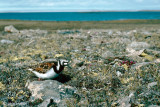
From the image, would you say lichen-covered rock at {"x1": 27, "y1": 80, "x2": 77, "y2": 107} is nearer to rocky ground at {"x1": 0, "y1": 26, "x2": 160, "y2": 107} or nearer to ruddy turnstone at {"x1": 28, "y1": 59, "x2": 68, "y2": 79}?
rocky ground at {"x1": 0, "y1": 26, "x2": 160, "y2": 107}

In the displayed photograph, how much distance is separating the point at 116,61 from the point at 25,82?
419 centimetres

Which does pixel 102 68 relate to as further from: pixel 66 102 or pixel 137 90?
pixel 66 102

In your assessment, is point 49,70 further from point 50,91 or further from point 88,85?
point 88,85

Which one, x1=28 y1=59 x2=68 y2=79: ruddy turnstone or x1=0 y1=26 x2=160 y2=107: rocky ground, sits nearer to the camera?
x1=0 y1=26 x2=160 y2=107: rocky ground

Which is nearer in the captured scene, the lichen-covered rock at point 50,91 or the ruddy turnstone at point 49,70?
the lichen-covered rock at point 50,91

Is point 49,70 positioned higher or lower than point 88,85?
higher

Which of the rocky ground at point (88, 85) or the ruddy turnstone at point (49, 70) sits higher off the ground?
the ruddy turnstone at point (49, 70)

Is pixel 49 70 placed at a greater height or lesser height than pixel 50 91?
greater

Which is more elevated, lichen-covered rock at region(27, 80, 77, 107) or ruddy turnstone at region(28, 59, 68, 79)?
ruddy turnstone at region(28, 59, 68, 79)

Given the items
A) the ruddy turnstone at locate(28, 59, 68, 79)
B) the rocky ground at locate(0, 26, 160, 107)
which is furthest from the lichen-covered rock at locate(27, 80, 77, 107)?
the ruddy turnstone at locate(28, 59, 68, 79)

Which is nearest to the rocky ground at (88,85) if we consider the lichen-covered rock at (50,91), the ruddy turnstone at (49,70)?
the lichen-covered rock at (50,91)

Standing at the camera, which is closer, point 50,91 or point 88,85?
point 50,91

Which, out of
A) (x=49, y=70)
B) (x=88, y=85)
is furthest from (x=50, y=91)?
(x=88, y=85)

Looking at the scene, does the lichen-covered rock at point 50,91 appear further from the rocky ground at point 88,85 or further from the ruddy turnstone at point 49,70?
the ruddy turnstone at point 49,70
